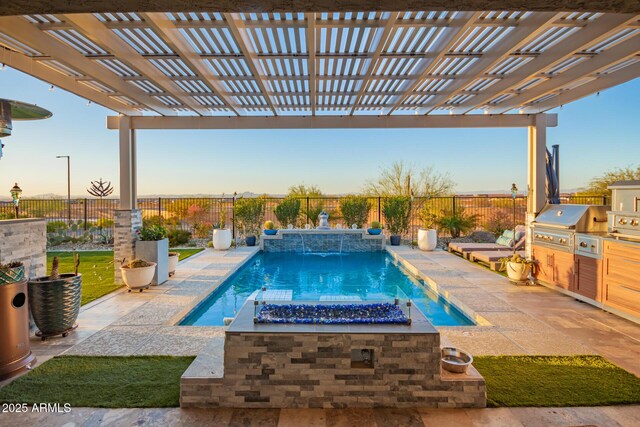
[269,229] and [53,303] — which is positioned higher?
[269,229]

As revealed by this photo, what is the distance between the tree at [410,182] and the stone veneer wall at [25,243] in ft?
42.1

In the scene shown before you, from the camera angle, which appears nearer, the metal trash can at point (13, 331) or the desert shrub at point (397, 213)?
the metal trash can at point (13, 331)

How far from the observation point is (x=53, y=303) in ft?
12.3

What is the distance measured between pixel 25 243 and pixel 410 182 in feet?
45.6

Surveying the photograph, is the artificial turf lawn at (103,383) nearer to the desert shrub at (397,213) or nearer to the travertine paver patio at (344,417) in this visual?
the travertine paver patio at (344,417)

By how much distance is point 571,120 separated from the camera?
1266 centimetres

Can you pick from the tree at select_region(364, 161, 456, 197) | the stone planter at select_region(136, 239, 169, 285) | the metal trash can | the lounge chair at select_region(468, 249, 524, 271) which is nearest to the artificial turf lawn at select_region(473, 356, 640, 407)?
the metal trash can

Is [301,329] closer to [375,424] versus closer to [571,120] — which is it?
[375,424]

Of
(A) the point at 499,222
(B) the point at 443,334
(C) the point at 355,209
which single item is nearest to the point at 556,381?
(B) the point at 443,334

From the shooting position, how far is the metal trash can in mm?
2965

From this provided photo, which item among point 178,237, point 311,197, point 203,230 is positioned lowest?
point 178,237

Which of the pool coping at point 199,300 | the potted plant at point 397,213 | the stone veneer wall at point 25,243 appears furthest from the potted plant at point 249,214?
the stone veneer wall at point 25,243

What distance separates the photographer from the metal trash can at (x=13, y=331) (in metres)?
2.96

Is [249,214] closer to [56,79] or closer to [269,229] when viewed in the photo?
[269,229]
